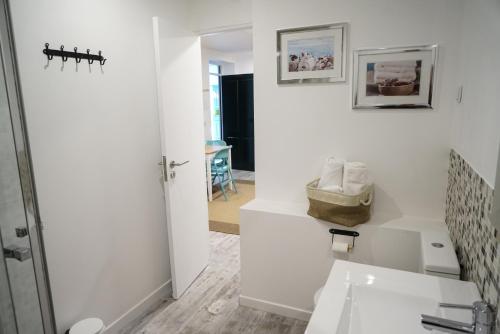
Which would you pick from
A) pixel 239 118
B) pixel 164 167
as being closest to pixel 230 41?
pixel 239 118

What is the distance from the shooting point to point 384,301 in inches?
46.4

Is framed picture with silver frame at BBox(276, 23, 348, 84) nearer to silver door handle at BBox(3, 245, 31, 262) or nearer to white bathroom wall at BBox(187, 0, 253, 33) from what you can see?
white bathroom wall at BBox(187, 0, 253, 33)

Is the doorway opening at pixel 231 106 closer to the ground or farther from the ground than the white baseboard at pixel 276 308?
farther from the ground

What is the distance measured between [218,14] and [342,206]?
1665 mm

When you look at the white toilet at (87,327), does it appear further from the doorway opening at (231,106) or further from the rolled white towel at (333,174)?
the doorway opening at (231,106)

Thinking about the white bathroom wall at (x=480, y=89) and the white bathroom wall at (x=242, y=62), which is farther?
the white bathroom wall at (x=242, y=62)

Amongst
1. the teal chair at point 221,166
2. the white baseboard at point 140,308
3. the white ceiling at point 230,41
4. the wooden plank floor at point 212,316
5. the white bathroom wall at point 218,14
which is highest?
the white ceiling at point 230,41

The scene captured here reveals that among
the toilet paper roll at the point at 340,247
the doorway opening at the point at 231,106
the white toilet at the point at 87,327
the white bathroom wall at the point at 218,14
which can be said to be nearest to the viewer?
the white toilet at the point at 87,327

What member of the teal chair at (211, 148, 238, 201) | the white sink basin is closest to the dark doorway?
the teal chair at (211, 148, 238, 201)

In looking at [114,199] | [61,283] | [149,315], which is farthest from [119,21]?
[149,315]

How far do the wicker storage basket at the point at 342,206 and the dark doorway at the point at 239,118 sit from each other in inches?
170

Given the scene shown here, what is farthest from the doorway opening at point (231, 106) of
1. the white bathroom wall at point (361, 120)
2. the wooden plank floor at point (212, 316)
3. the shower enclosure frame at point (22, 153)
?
the shower enclosure frame at point (22, 153)

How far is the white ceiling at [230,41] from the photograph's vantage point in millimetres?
4784

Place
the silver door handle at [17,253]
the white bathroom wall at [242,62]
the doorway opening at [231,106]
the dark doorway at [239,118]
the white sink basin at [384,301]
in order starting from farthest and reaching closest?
the white bathroom wall at [242,62] → the dark doorway at [239,118] → the doorway opening at [231,106] → the silver door handle at [17,253] → the white sink basin at [384,301]
